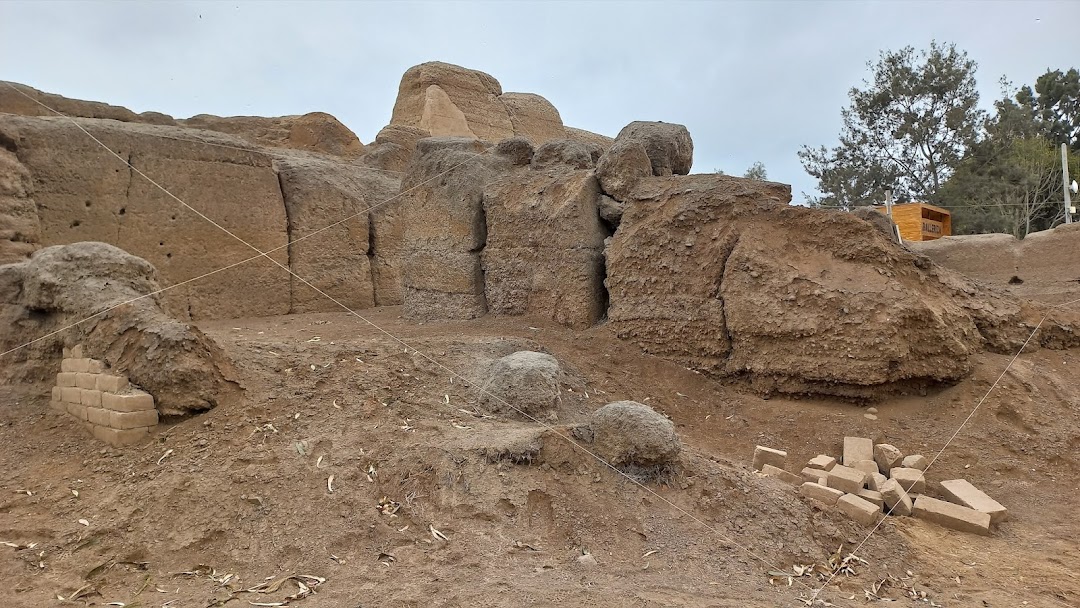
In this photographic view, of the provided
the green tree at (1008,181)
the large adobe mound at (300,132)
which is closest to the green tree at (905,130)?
the green tree at (1008,181)

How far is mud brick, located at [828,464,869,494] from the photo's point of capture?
3.81 meters

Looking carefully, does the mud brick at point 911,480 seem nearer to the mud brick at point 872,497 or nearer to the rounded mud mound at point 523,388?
the mud brick at point 872,497

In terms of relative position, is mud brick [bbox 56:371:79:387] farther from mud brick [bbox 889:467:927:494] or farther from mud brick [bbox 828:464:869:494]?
mud brick [bbox 889:467:927:494]

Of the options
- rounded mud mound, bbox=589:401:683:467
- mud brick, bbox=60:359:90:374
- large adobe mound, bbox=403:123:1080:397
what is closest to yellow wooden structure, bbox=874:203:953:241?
large adobe mound, bbox=403:123:1080:397

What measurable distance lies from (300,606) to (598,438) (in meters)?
1.68

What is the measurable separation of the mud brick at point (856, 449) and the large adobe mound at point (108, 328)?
368 cm

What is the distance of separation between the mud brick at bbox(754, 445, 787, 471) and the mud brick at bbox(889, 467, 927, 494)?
0.61 meters

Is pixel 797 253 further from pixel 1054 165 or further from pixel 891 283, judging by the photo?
pixel 1054 165

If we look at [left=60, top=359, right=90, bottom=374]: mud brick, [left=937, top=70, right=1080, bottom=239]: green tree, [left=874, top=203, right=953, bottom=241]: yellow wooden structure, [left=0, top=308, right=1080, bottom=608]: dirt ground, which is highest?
[left=937, top=70, right=1080, bottom=239]: green tree

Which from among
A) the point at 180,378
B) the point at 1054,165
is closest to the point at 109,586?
the point at 180,378

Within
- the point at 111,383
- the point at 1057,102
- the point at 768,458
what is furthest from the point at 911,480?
the point at 1057,102

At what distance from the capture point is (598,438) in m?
3.72

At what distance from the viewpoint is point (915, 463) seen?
4.24 meters

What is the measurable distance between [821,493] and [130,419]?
371cm
